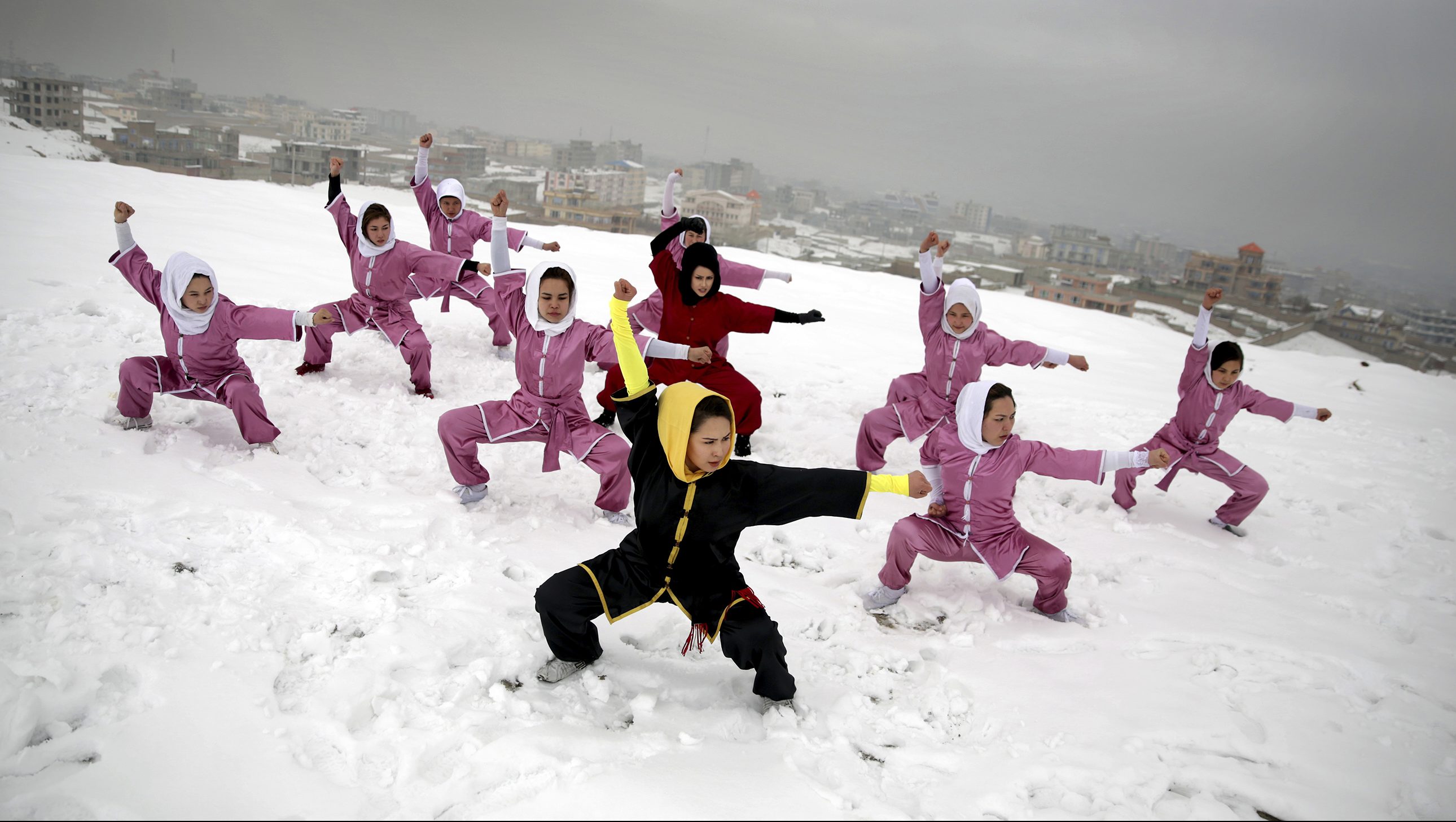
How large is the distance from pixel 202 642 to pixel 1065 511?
4252 mm

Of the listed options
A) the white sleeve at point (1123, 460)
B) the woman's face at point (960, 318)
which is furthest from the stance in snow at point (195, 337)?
the white sleeve at point (1123, 460)

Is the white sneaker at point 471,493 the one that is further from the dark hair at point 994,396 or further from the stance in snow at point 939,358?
the dark hair at point 994,396

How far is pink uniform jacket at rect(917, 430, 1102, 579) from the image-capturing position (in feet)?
10.7

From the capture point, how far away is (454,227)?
6.36 metres

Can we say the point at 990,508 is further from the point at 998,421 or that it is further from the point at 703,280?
the point at 703,280

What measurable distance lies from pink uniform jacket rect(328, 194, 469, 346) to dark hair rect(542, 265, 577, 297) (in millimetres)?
1600

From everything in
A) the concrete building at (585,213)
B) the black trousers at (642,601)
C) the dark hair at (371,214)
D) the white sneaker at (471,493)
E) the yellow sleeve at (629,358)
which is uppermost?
the concrete building at (585,213)

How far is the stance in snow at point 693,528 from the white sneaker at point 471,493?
143 centimetres

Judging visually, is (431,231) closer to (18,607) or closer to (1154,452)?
(18,607)

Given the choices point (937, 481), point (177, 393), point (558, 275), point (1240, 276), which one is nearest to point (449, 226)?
point (177, 393)

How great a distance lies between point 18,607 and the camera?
2.41m

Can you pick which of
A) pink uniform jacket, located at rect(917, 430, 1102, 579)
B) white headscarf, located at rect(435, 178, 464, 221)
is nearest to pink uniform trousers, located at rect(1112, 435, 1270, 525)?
pink uniform jacket, located at rect(917, 430, 1102, 579)

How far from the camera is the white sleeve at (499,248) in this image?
4281mm

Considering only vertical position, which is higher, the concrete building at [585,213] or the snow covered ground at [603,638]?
the concrete building at [585,213]
